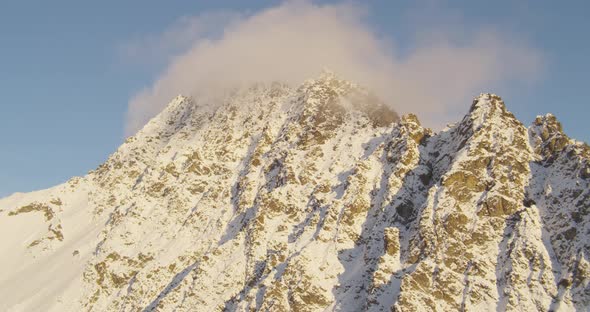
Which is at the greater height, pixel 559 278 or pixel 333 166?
pixel 333 166

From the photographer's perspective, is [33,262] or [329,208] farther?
[33,262]

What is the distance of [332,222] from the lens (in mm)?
136875

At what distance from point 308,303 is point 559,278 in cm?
4244

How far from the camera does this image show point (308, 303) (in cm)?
12369

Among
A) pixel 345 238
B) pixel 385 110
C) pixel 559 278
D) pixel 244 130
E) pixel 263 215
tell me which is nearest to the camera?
pixel 559 278

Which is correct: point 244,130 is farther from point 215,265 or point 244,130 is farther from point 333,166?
point 215,265

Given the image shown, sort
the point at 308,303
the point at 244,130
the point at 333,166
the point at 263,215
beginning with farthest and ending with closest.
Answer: the point at 244,130 < the point at 333,166 < the point at 263,215 < the point at 308,303

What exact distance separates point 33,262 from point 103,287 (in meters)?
38.9

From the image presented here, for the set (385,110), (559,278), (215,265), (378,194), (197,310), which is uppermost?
(385,110)

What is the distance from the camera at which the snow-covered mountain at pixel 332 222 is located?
115938 mm

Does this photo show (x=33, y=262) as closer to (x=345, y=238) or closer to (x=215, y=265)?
(x=215, y=265)

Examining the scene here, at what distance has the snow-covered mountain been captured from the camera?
115938mm

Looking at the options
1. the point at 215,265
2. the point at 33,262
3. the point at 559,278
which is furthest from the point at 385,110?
the point at 33,262

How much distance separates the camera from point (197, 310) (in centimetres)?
13538
